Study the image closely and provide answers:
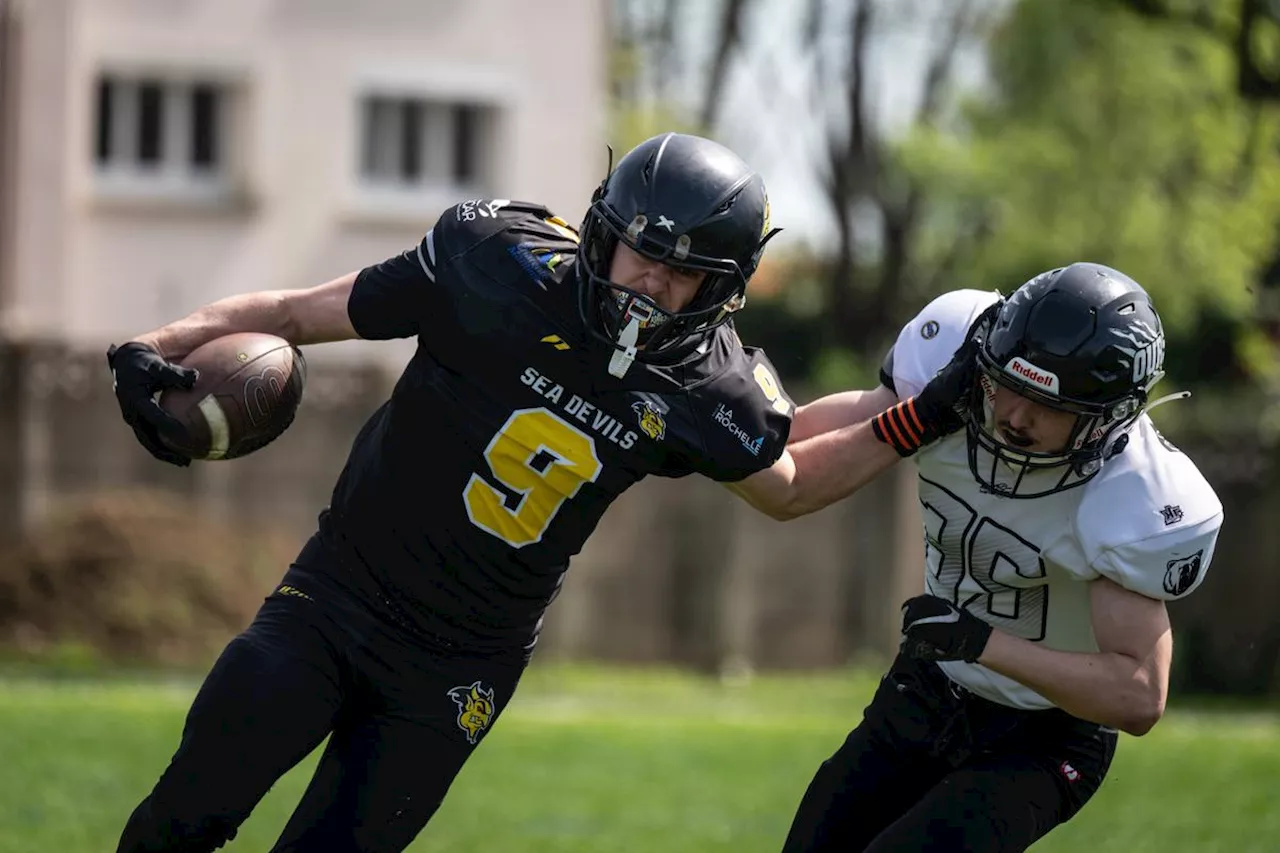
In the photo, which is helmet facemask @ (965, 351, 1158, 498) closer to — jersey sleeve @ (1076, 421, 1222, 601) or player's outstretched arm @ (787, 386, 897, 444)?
jersey sleeve @ (1076, 421, 1222, 601)

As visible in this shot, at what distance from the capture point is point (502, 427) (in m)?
4.50

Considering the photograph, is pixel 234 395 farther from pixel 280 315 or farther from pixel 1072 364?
pixel 1072 364

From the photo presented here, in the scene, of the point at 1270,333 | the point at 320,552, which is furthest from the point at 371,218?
→ the point at 320,552

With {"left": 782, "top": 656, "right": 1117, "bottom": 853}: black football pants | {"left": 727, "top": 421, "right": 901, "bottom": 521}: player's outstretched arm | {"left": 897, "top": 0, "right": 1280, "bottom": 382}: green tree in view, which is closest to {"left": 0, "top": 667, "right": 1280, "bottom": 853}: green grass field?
{"left": 782, "top": 656, "right": 1117, "bottom": 853}: black football pants

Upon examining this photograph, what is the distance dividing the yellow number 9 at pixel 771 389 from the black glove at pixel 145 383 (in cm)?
135

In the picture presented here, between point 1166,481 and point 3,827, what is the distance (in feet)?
15.7

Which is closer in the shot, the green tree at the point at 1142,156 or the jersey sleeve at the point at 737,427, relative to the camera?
the jersey sleeve at the point at 737,427

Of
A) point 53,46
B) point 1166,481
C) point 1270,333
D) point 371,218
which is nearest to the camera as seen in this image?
point 1166,481

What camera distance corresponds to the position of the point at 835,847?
4.57 m

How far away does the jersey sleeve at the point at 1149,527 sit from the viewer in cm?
422

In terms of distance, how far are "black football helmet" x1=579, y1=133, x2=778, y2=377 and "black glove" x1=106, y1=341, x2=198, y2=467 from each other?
962 millimetres

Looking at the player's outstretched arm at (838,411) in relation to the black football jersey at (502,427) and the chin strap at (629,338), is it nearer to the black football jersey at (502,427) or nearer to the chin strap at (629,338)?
the black football jersey at (502,427)

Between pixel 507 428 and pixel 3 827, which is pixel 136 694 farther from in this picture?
pixel 507 428

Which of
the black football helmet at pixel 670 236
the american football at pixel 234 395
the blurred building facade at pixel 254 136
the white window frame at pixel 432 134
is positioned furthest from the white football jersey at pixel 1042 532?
the white window frame at pixel 432 134
